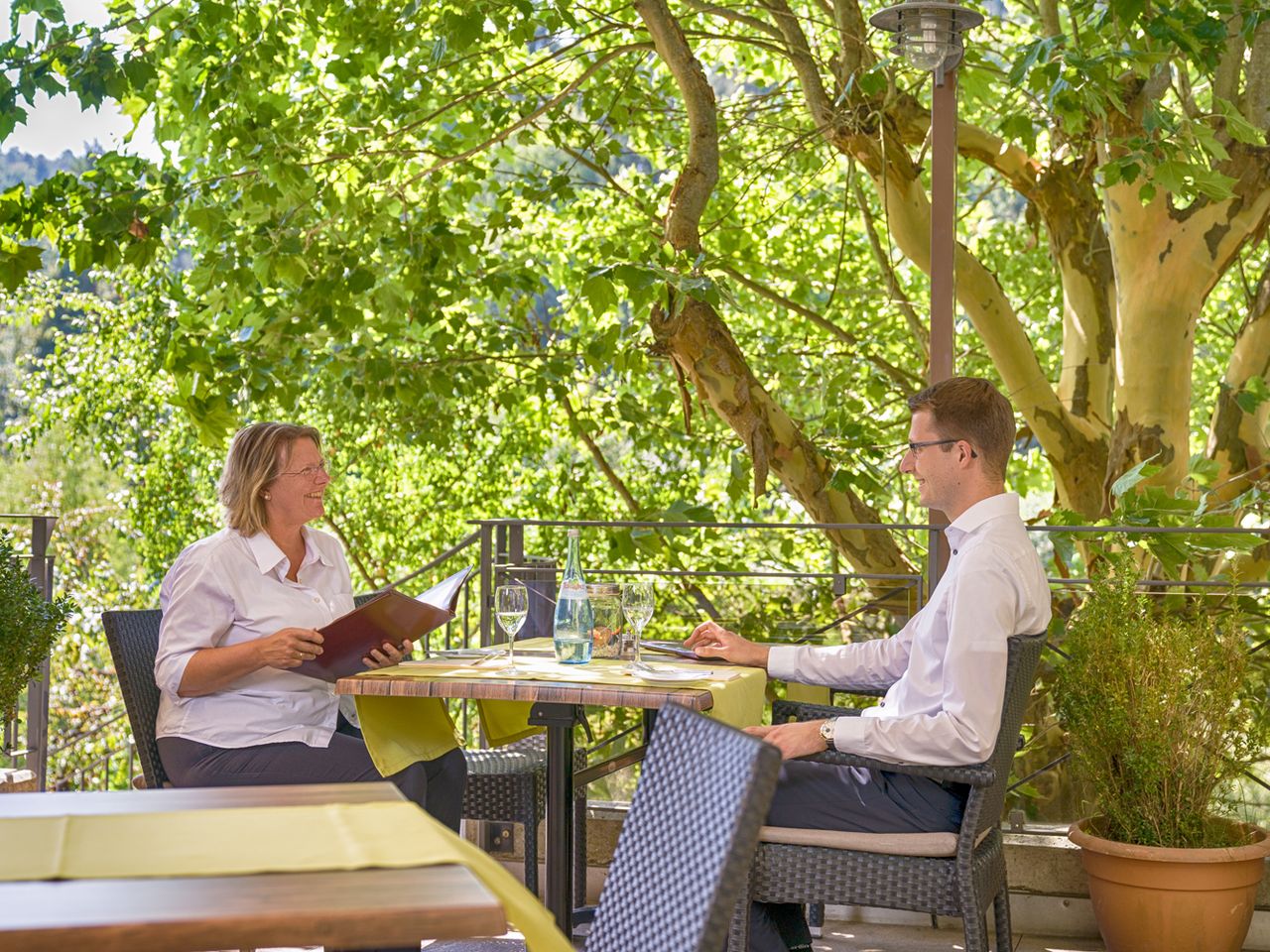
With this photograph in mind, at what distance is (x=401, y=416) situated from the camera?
367 inches

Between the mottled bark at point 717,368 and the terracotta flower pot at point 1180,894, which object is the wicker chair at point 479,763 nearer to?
the terracotta flower pot at point 1180,894

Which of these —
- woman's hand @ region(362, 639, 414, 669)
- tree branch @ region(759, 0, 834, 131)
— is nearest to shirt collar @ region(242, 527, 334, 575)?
woman's hand @ region(362, 639, 414, 669)

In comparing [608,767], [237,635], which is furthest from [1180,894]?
[237,635]

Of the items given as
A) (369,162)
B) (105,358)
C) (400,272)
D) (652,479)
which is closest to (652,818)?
(400,272)

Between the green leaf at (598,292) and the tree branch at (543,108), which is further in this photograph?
the tree branch at (543,108)

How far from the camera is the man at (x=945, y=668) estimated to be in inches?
112

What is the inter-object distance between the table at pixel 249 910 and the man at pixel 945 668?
4.39ft

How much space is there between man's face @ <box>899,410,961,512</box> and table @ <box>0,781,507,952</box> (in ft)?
6.00

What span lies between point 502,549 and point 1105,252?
453 centimetres

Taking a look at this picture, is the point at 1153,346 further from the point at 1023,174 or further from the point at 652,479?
the point at 652,479

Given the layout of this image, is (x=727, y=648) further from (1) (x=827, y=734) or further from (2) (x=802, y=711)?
(1) (x=827, y=734)

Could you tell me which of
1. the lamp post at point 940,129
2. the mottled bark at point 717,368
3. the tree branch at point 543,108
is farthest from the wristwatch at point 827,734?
the tree branch at point 543,108

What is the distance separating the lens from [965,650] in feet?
9.29

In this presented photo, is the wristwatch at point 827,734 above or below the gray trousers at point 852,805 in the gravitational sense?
above
